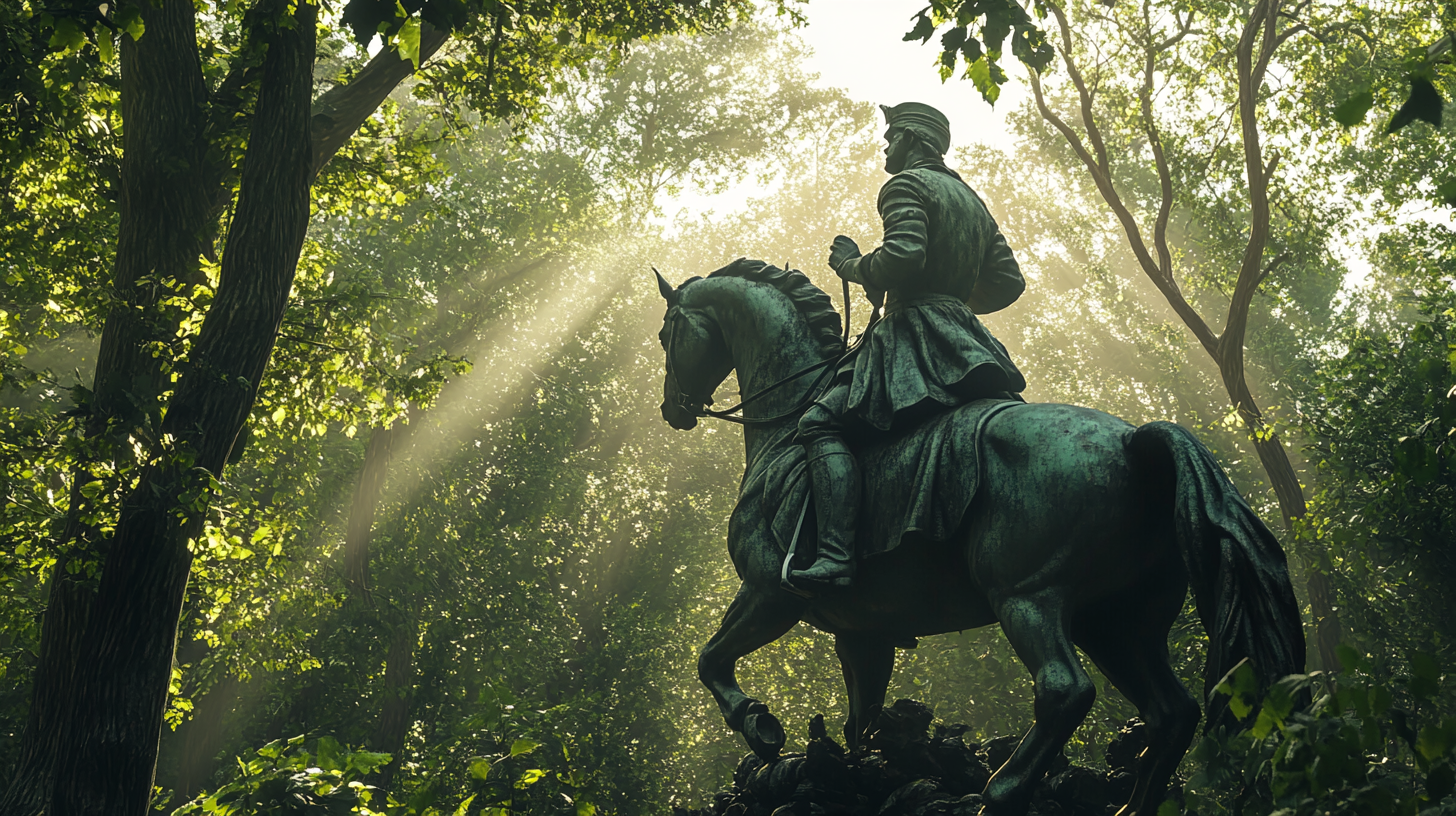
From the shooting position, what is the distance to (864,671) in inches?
157

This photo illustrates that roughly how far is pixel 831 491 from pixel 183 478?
3.28m

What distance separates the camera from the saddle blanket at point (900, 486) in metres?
3.38

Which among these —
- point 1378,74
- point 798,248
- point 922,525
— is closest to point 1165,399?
point 798,248

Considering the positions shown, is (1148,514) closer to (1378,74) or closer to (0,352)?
(0,352)

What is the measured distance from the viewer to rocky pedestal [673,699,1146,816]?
323 cm

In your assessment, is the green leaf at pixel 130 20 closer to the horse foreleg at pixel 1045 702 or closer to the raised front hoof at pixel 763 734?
the raised front hoof at pixel 763 734

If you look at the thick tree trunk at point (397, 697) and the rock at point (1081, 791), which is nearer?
the rock at point (1081, 791)

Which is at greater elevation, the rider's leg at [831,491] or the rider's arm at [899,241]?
the rider's arm at [899,241]

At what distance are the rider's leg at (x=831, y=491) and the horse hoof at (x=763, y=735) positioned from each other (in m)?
0.63

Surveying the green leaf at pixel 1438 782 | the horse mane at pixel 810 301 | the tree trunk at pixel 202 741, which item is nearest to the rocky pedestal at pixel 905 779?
the horse mane at pixel 810 301

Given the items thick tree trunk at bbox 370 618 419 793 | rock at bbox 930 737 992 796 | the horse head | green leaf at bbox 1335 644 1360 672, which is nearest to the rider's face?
the horse head

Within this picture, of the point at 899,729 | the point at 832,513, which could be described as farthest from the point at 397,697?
the point at 832,513

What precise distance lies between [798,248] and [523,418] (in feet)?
28.6

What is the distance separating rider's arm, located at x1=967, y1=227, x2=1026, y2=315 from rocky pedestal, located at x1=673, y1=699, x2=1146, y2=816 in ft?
5.89
